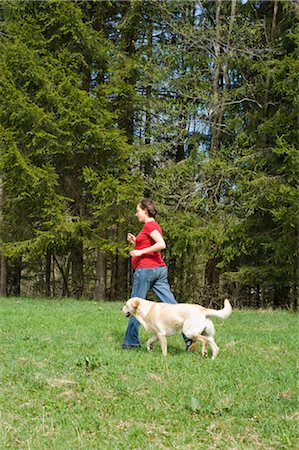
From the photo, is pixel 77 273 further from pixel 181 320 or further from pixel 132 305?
pixel 181 320

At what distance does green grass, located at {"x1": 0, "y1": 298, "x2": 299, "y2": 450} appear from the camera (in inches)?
136

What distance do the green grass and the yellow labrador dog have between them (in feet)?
0.78

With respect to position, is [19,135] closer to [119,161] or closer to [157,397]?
[119,161]

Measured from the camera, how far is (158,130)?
1605 cm

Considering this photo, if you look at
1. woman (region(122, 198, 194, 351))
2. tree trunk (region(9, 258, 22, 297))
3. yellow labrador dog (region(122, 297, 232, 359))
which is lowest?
tree trunk (region(9, 258, 22, 297))

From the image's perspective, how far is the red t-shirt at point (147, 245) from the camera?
6.37 m

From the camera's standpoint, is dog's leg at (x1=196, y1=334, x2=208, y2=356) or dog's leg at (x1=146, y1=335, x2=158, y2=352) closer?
dog's leg at (x1=196, y1=334, x2=208, y2=356)

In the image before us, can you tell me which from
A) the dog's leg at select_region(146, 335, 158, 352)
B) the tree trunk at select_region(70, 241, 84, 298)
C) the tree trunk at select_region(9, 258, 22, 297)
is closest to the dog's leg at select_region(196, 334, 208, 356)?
the dog's leg at select_region(146, 335, 158, 352)

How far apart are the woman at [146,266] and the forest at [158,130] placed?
25.7ft

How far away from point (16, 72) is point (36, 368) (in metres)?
12.6

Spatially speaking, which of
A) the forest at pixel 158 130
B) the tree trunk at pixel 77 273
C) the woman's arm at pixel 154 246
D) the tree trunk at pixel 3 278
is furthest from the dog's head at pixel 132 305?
the tree trunk at pixel 3 278

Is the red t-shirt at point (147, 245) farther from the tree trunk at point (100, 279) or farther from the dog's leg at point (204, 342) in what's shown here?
the tree trunk at point (100, 279)

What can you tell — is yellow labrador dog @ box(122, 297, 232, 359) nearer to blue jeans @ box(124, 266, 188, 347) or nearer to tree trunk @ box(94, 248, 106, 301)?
blue jeans @ box(124, 266, 188, 347)

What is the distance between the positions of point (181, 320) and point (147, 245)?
3.64 feet
